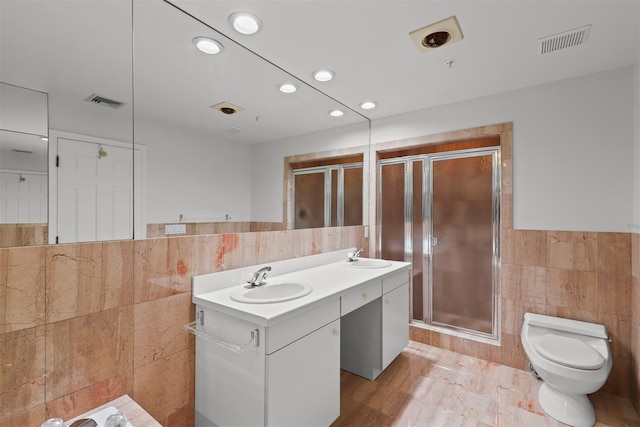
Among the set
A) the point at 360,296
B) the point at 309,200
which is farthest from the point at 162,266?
the point at 309,200

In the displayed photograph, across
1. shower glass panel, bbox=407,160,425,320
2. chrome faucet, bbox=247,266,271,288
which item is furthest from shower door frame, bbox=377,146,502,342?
chrome faucet, bbox=247,266,271,288

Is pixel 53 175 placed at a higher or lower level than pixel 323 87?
lower

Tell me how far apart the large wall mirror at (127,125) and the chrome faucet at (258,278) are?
1.02 ft

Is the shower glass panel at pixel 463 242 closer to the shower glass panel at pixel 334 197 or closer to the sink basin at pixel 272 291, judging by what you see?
the shower glass panel at pixel 334 197

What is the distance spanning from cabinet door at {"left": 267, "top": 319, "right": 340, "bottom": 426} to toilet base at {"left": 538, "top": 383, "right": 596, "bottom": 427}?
142cm

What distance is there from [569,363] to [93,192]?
2.73 metres

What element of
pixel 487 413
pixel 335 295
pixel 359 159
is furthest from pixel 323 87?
pixel 487 413

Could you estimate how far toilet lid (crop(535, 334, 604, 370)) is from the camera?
174 centimetres

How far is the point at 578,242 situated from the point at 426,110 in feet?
5.44

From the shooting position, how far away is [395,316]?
236 cm

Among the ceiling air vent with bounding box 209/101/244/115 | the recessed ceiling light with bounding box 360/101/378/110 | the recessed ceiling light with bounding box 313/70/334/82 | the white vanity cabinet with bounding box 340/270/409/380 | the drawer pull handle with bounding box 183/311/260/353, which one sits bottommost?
the white vanity cabinet with bounding box 340/270/409/380

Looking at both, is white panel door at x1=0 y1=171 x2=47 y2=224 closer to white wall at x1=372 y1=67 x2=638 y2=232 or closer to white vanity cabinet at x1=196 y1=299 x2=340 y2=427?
white vanity cabinet at x1=196 y1=299 x2=340 y2=427

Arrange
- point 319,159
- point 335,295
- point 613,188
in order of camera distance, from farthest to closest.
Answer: point 319,159 → point 613,188 → point 335,295

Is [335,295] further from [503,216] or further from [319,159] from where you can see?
[503,216]
